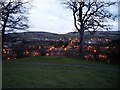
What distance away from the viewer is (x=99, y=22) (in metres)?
19.0

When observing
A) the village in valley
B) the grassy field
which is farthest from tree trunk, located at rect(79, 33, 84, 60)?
the grassy field

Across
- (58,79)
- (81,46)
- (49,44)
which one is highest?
(49,44)

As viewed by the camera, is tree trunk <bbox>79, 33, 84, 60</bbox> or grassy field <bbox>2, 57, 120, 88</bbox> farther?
tree trunk <bbox>79, 33, 84, 60</bbox>

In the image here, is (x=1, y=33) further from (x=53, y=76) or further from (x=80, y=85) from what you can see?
(x=80, y=85)

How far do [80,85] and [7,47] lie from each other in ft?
39.4

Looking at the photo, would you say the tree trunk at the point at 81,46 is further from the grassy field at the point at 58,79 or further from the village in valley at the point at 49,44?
the grassy field at the point at 58,79

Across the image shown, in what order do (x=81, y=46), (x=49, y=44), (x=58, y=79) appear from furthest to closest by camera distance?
(x=49, y=44), (x=81, y=46), (x=58, y=79)

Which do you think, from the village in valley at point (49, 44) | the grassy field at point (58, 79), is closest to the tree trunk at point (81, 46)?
the village in valley at point (49, 44)

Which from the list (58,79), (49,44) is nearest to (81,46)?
(49,44)

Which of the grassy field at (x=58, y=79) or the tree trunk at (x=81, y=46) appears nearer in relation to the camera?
the grassy field at (x=58, y=79)

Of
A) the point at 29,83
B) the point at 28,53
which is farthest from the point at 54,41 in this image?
the point at 29,83

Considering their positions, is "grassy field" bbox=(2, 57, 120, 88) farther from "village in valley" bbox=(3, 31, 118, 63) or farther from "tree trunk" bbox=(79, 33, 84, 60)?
"tree trunk" bbox=(79, 33, 84, 60)

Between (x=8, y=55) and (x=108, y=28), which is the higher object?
(x=108, y=28)

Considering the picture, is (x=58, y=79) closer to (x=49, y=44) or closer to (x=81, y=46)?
(x=81, y=46)
